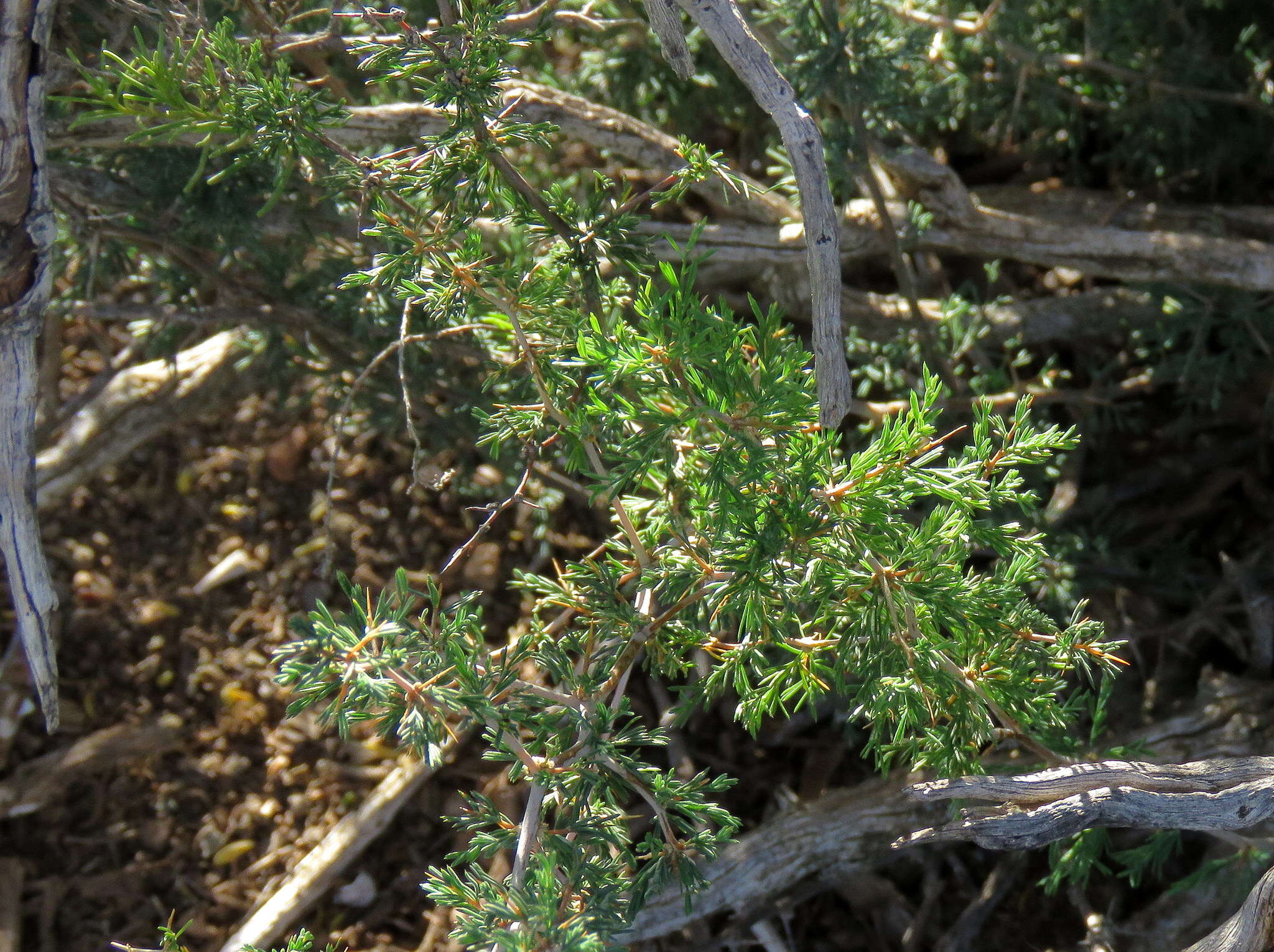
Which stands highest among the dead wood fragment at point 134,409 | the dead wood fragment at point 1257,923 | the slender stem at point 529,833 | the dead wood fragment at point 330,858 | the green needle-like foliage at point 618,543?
the green needle-like foliage at point 618,543

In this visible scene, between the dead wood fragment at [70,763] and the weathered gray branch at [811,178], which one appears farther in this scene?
the dead wood fragment at [70,763]

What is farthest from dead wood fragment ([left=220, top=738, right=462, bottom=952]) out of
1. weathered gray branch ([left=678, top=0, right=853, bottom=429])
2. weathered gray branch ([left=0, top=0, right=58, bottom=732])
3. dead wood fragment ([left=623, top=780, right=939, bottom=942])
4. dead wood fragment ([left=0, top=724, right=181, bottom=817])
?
weathered gray branch ([left=678, top=0, right=853, bottom=429])

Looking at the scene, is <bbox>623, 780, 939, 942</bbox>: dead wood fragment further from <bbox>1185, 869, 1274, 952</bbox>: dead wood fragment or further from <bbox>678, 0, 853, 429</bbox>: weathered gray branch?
<bbox>678, 0, 853, 429</bbox>: weathered gray branch

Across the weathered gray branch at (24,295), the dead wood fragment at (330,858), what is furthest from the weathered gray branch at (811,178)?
the dead wood fragment at (330,858)

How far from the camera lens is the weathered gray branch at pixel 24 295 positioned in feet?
4.52

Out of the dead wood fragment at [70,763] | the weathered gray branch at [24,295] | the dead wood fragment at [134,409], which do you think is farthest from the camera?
the dead wood fragment at [134,409]

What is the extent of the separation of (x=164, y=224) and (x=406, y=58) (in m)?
1.21

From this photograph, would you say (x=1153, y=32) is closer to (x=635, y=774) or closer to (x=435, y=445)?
(x=435, y=445)

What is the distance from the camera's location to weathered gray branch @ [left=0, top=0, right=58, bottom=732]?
138cm

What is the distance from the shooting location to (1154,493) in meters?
3.04

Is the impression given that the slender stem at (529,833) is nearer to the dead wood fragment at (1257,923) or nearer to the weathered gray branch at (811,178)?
the weathered gray branch at (811,178)

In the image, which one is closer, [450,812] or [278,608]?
[450,812]

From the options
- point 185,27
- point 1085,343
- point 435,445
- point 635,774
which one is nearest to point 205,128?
point 185,27

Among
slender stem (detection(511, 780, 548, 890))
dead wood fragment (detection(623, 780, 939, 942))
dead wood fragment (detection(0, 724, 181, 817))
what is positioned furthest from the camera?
dead wood fragment (detection(0, 724, 181, 817))
